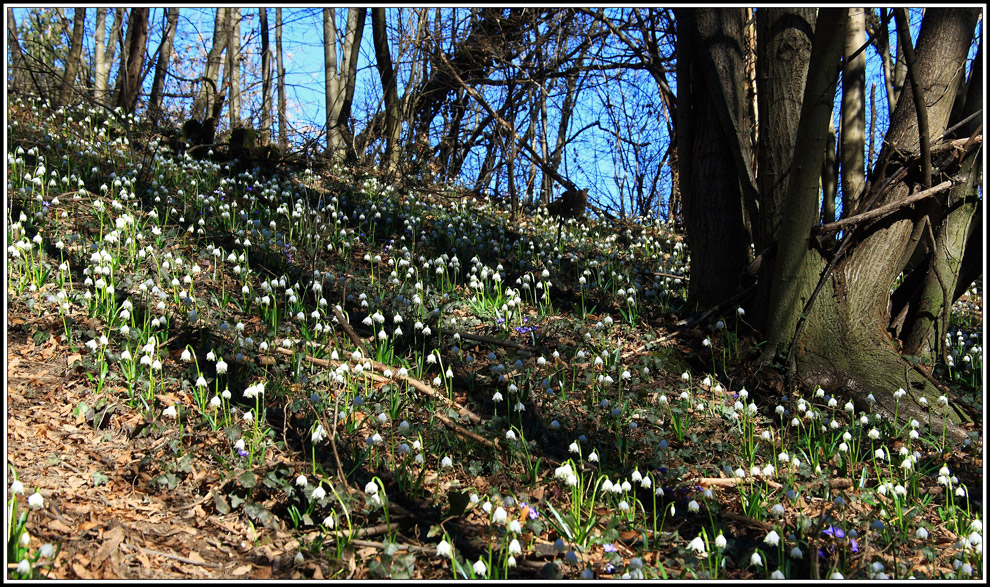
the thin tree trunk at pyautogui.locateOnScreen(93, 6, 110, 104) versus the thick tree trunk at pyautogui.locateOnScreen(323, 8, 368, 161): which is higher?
the thin tree trunk at pyautogui.locateOnScreen(93, 6, 110, 104)

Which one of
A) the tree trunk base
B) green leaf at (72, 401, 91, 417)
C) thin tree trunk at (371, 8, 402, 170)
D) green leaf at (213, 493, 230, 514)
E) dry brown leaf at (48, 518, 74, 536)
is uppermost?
thin tree trunk at (371, 8, 402, 170)

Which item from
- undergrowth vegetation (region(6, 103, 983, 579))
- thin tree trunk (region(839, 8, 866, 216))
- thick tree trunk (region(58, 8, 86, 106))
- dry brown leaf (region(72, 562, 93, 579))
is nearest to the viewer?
dry brown leaf (region(72, 562, 93, 579))

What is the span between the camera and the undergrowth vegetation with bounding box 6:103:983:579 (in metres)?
2.73

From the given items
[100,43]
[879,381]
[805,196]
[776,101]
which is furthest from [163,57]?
[879,381]

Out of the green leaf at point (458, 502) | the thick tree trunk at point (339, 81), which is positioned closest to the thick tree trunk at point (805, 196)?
the green leaf at point (458, 502)

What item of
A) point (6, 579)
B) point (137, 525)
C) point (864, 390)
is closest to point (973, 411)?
point (864, 390)

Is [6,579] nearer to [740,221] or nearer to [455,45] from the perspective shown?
[740,221]

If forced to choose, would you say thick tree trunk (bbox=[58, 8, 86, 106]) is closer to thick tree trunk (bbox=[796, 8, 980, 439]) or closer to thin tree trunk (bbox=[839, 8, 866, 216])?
thin tree trunk (bbox=[839, 8, 866, 216])

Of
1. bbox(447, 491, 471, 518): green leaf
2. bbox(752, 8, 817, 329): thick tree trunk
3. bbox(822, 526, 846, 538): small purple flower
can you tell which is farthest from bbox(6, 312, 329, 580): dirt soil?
bbox(752, 8, 817, 329): thick tree trunk

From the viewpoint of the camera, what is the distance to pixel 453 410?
3.71m

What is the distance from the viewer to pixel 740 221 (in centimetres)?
500

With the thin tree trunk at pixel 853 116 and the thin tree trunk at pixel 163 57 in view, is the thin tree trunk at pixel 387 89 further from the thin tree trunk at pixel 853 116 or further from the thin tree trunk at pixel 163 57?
the thin tree trunk at pixel 853 116

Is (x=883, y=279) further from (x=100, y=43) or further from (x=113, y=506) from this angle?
(x=100, y=43)

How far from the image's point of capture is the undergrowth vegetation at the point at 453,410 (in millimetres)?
2727
